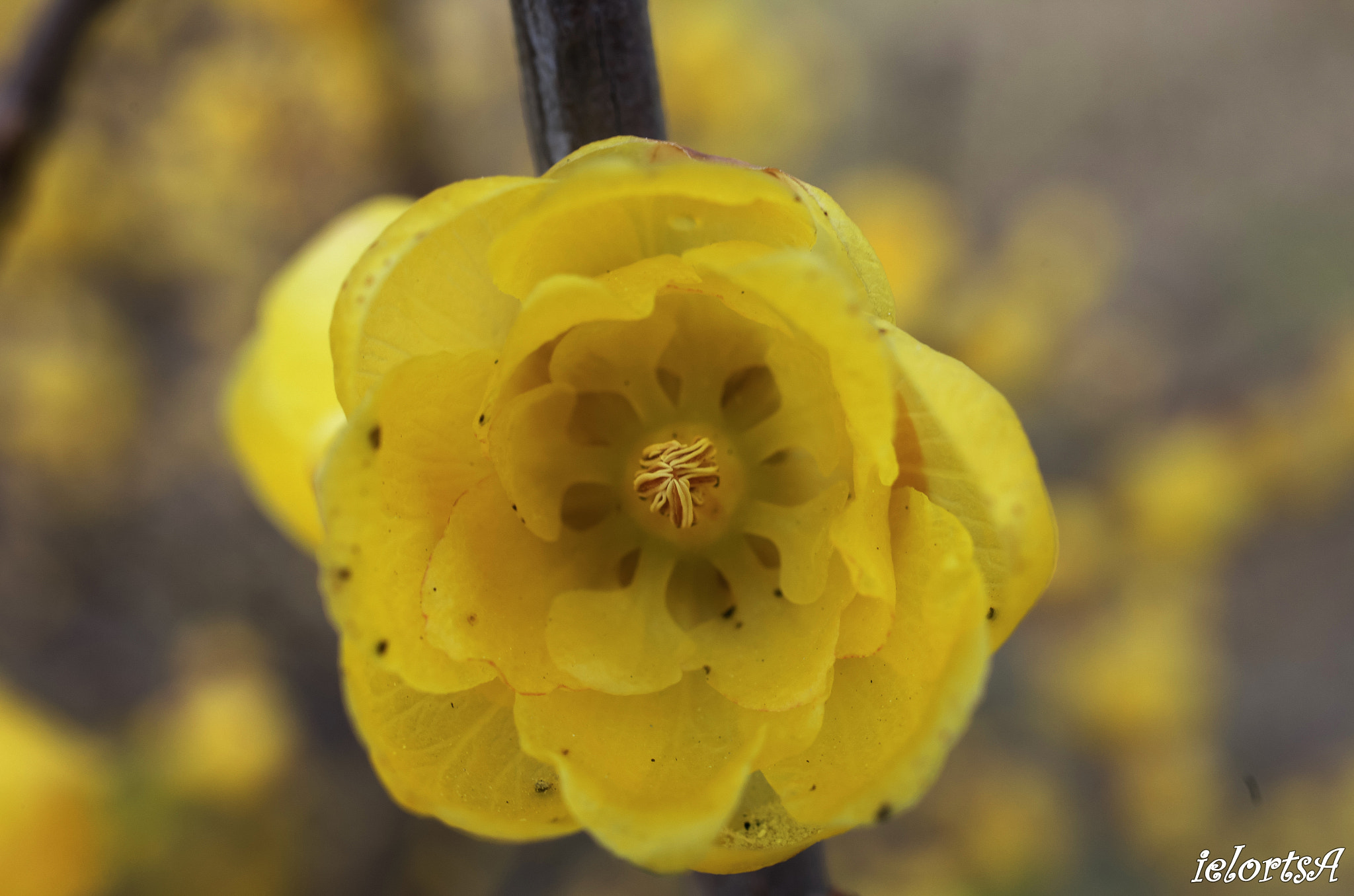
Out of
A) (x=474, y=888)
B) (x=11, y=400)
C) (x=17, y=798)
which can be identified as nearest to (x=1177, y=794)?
(x=474, y=888)

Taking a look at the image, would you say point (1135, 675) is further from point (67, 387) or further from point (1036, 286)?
point (67, 387)

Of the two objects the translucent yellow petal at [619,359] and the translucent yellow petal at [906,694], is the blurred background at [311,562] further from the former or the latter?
the translucent yellow petal at [906,694]

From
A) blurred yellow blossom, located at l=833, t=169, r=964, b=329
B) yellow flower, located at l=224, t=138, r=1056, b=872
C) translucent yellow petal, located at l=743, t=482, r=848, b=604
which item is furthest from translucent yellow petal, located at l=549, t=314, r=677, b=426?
blurred yellow blossom, located at l=833, t=169, r=964, b=329

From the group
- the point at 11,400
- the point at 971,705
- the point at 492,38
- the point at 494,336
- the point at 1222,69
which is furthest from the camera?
the point at 1222,69

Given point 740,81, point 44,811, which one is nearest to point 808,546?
point 44,811

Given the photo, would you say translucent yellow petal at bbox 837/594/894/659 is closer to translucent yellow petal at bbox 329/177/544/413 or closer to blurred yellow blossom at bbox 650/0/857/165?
translucent yellow petal at bbox 329/177/544/413

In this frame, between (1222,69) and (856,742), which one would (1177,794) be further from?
(1222,69)
